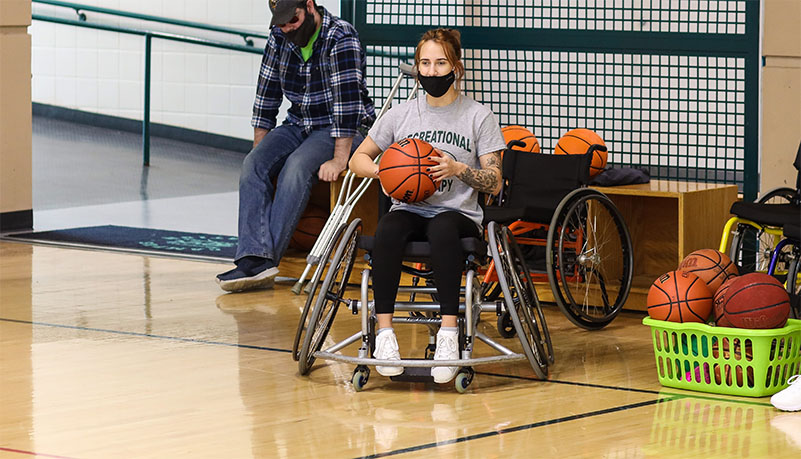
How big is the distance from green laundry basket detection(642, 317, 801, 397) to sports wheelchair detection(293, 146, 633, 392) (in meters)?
0.41

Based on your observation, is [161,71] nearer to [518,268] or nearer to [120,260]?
[120,260]

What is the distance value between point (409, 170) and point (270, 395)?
826mm

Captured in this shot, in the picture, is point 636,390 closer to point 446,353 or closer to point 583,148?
point 446,353

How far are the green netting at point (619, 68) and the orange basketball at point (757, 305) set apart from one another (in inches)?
71.5

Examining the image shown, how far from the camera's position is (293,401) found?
4.11 m

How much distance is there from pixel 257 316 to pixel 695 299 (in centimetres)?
195

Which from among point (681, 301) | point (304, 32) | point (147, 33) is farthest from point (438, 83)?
point (147, 33)

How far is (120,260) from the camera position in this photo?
700cm

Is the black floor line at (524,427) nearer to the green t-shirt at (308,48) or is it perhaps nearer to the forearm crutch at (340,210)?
the forearm crutch at (340,210)

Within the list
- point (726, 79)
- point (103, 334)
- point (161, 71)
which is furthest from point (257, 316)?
point (161, 71)

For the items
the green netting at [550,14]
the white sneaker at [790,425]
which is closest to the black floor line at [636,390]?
the white sneaker at [790,425]

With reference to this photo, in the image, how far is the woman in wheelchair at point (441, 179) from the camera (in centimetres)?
428

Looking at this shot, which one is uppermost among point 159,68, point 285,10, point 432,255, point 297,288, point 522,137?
point 285,10

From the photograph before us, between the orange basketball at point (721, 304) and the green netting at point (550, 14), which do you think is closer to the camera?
the orange basketball at point (721, 304)
